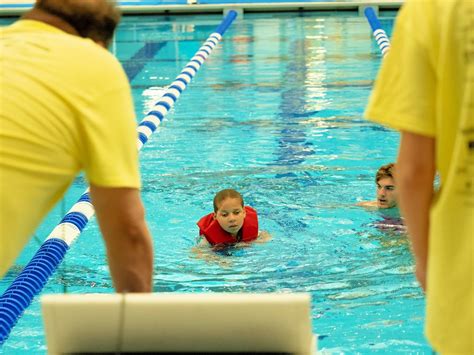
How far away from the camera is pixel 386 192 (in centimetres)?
620

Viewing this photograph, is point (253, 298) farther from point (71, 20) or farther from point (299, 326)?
point (71, 20)

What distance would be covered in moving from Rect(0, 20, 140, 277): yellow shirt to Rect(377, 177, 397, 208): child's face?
4319 mm

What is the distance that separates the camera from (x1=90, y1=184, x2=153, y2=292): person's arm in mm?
2023

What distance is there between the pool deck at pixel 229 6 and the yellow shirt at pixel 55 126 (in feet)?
48.0

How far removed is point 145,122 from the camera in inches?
266

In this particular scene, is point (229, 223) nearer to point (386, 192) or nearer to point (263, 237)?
point (263, 237)

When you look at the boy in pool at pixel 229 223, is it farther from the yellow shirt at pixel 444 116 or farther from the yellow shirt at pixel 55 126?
the yellow shirt at pixel 444 116

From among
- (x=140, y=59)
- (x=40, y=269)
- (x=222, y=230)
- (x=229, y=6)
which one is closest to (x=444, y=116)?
Answer: (x=40, y=269)

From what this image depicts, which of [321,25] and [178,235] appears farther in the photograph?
[321,25]

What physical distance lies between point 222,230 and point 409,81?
154 inches

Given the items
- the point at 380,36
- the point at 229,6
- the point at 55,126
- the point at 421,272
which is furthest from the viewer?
the point at 229,6

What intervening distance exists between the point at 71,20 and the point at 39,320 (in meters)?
2.73

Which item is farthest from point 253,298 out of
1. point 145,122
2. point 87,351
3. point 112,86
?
point 145,122

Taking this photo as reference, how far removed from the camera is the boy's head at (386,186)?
6125 millimetres
